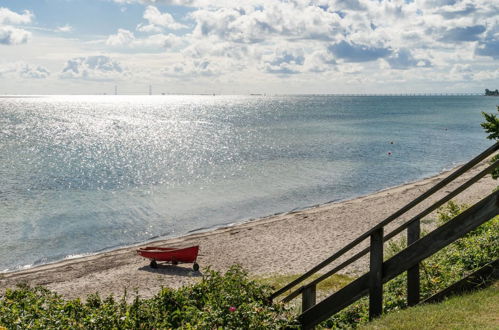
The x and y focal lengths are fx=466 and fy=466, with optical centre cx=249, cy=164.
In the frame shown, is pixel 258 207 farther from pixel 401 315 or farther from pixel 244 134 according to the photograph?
pixel 244 134

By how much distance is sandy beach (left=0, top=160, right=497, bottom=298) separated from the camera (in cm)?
2067

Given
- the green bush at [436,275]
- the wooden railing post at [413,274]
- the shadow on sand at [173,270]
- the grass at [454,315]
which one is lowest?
the shadow on sand at [173,270]

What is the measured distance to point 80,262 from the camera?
24812mm

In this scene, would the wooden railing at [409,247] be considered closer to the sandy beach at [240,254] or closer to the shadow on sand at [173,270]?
the sandy beach at [240,254]

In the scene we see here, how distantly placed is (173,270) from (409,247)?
17.6 meters

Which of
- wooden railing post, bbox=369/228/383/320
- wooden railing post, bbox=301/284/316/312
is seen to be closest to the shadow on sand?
wooden railing post, bbox=301/284/316/312

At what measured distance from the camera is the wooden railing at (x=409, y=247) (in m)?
5.82

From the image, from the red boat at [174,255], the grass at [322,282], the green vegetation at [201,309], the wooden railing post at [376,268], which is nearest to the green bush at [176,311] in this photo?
the green vegetation at [201,309]

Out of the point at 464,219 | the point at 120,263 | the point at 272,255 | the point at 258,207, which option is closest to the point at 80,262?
the point at 120,263

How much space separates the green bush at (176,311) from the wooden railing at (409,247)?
0.56 metres

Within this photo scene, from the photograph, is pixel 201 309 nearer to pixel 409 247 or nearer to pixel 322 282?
pixel 409 247

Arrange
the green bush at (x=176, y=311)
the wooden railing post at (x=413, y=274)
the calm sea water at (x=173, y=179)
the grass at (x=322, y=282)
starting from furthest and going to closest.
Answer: the calm sea water at (x=173, y=179) → the grass at (x=322, y=282) → the green bush at (x=176, y=311) → the wooden railing post at (x=413, y=274)

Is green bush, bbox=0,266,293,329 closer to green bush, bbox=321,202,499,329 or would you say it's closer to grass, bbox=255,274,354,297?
green bush, bbox=321,202,499,329

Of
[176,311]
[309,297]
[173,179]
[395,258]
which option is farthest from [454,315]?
[173,179]
